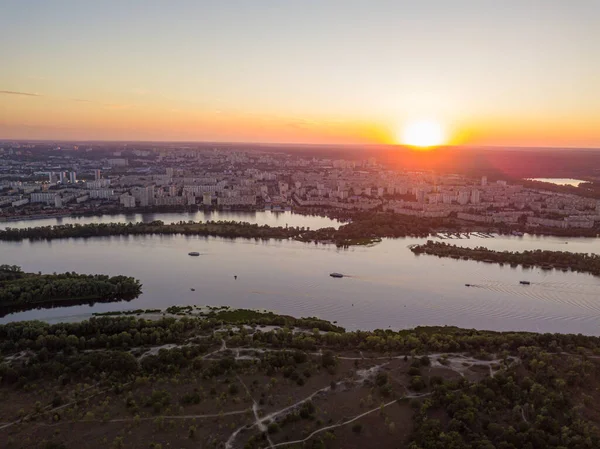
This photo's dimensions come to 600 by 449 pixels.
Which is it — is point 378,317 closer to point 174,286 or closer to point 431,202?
point 174,286

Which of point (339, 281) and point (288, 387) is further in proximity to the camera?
point (339, 281)

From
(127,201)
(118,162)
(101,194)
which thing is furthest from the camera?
(118,162)

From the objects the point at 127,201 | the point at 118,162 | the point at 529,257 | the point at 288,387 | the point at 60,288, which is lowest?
the point at 288,387

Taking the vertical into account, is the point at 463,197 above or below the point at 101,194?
above

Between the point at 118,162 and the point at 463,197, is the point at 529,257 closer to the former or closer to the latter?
the point at 463,197

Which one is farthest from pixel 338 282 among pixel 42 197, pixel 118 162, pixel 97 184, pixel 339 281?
pixel 118 162

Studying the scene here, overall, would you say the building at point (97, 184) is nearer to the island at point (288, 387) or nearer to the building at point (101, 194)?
the building at point (101, 194)

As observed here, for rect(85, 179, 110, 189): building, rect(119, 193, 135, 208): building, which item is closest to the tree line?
rect(119, 193, 135, 208): building
